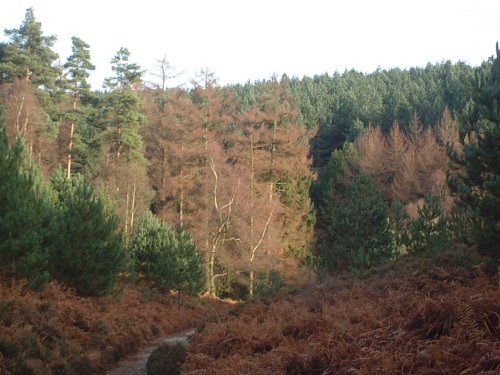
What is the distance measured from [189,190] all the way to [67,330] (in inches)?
901

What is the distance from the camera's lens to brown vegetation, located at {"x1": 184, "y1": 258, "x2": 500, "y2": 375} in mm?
6723

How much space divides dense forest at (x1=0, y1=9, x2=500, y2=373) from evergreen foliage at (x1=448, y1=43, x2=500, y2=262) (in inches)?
41.5

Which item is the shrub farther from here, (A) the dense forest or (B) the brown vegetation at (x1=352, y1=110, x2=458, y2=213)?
(B) the brown vegetation at (x1=352, y1=110, x2=458, y2=213)

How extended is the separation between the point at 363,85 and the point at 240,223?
71.4 meters

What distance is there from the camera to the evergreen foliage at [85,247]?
18141 millimetres

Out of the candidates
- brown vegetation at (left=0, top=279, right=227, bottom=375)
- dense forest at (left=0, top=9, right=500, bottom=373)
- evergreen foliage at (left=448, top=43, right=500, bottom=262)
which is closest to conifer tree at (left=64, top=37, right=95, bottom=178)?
dense forest at (left=0, top=9, right=500, bottom=373)

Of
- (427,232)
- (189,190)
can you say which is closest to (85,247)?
(427,232)

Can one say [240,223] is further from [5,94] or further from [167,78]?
[5,94]

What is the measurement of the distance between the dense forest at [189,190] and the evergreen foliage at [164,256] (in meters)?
0.07

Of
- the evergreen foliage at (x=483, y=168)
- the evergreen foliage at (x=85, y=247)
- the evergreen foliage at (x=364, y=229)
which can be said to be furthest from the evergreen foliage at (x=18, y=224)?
the evergreen foliage at (x=364, y=229)

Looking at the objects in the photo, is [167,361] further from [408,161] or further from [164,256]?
[408,161]

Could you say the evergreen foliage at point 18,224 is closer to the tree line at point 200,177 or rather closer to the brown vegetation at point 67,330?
the brown vegetation at point 67,330

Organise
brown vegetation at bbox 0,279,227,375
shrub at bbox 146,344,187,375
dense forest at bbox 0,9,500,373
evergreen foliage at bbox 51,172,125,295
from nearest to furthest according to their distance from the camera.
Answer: brown vegetation at bbox 0,279,227,375 → shrub at bbox 146,344,187,375 → evergreen foliage at bbox 51,172,125,295 → dense forest at bbox 0,9,500,373

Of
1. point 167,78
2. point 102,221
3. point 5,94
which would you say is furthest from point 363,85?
point 102,221
